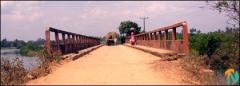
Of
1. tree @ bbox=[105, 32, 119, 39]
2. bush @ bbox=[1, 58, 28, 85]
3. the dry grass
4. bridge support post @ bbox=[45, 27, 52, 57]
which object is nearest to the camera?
the dry grass

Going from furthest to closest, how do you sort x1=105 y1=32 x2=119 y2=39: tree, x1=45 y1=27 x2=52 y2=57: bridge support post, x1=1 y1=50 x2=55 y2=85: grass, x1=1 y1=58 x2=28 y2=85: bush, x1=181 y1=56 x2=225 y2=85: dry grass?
x1=105 y1=32 x2=119 y2=39: tree
x1=45 y1=27 x2=52 y2=57: bridge support post
x1=1 y1=58 x2=28 y2=85: bush
x1=1 y1=50 x2=55 y2=85: grass
x1=181 y1=56 x2=225 y2=85: dry grass

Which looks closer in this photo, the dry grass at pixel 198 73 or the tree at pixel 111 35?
the dry grass at pixel 198 73

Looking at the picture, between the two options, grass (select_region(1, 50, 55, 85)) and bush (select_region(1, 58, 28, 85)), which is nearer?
grass (select_region(1, 50, 55, 85))

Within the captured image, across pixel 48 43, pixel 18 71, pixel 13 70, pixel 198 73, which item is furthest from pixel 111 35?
pixel 198 73

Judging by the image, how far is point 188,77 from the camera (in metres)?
9.39

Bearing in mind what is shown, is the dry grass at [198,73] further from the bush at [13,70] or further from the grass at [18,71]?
the bush at [13,70]

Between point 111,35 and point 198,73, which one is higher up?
point 198,73

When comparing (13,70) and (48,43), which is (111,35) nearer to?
(48,43)

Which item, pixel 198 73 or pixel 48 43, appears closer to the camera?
pixel 198 73

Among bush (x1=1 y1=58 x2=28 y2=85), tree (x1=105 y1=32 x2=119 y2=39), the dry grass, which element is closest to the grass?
bush (x1=1 y1=58 x2=28 y2=85)

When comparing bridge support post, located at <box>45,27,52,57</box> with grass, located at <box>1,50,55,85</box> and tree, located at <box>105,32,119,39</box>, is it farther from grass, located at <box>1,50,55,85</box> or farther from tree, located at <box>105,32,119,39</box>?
tree, located at <box>105,32,119,39</box>

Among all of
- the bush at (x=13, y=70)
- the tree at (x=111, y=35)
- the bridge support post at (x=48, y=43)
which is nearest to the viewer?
the bush at (x=13, y=70)

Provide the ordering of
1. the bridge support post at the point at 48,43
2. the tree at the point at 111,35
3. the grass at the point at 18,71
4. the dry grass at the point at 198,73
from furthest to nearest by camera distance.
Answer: the tree at the point at 111,35 → the bridge support post at the point at 48,43 → the grass at the point at 18,71 → the dry grass at the point at 198,73

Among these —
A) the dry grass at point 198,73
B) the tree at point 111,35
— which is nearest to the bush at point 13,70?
the dry grass at point 198,73
